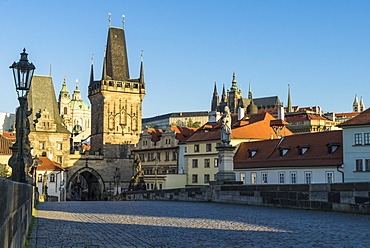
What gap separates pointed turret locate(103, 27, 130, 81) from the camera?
97.8 m

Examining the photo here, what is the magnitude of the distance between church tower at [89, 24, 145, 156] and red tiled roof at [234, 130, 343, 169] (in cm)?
4137

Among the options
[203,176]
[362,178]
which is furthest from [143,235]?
[203,176]

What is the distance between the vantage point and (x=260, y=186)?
69.5 ft

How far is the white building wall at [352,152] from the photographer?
43.1 metres

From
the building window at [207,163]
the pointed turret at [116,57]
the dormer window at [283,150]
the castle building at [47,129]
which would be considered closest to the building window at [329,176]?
the dormer window at [283,150]

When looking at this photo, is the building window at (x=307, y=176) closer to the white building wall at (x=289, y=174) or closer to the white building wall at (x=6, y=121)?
the white building wall at (x=289, y=174)

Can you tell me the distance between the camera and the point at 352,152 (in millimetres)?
43844

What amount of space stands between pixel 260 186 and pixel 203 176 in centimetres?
4288

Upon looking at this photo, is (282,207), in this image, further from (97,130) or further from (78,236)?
(97,130)

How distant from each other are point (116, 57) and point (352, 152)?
2497 inches

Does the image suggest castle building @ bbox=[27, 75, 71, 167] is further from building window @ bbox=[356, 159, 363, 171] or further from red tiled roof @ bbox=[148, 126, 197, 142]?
building window @ bbox=[356, 159, 363, 171]

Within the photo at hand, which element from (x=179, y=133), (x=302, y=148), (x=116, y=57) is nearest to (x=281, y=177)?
(x=302, y=148)

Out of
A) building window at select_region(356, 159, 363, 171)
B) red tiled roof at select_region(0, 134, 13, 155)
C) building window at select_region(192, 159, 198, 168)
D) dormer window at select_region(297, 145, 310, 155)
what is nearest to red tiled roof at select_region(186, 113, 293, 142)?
building window at select_region(192, 159, 198, 168)

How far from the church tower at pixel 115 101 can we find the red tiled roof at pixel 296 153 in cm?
4137
